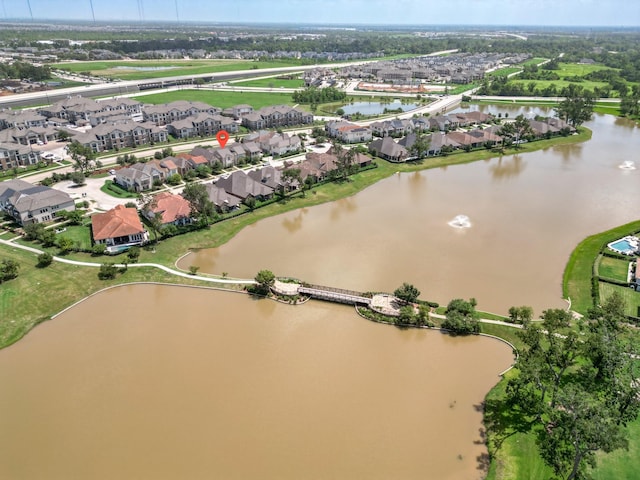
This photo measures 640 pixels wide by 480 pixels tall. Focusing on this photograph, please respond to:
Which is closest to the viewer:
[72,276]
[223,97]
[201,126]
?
[72,276]

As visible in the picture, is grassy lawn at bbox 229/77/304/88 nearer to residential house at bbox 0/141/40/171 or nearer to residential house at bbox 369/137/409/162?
residential house at bbox 369/137/409/162

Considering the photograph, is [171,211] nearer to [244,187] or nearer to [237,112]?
[244,187]

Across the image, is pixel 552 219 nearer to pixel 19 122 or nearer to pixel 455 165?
pixel 455 165

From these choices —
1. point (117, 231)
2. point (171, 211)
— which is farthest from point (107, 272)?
point (171, 211)

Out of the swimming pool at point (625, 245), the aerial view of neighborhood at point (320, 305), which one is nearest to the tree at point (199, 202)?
the aerial view of neighborhood at point (320, 305)

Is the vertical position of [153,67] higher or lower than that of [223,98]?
higher

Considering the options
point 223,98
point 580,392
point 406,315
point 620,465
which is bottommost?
point 620,465
